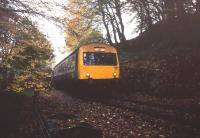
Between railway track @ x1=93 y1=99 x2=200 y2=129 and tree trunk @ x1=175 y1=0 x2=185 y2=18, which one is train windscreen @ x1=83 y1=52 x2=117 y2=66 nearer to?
railway track @ x1=93 y1=99 x2=200 y2=129

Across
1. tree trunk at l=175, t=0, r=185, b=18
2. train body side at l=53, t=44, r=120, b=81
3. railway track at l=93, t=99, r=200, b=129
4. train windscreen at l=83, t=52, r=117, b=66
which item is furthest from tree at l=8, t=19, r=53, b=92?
tree trunk at l=175, t=0, r=185, b=18

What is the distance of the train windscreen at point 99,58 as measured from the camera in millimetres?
16609

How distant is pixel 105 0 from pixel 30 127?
18.2 metres

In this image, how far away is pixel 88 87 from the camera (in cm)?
1666

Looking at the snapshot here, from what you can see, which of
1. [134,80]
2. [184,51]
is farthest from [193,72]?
[134,80]

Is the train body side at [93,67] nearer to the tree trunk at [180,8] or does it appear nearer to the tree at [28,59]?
the tree at [28,59]

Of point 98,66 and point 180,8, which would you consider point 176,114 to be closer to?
point 98,66

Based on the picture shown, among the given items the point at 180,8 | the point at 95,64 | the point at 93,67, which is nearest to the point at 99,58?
the point at 95,64

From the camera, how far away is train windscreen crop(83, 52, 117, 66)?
54.5 feet

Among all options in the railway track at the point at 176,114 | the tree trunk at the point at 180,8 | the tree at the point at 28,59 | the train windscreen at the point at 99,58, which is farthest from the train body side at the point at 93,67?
the tree trunk at the point at 180,8

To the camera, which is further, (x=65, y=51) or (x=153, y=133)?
(x=65, y=51)

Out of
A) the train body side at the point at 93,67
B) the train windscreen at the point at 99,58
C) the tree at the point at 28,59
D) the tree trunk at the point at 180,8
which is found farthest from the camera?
the tree trunk at the point at 180,8

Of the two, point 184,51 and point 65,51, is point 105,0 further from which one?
point 65,51

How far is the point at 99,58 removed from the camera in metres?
16.9
